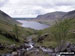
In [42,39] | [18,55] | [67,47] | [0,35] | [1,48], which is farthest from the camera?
[42,39]

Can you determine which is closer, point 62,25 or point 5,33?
point 62,25

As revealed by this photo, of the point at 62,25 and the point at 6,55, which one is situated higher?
the point at 62,25

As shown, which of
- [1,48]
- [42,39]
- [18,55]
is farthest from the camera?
[42,39]

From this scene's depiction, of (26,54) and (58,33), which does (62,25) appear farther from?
(26,54)

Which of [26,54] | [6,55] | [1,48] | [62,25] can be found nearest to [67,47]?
[62,25]

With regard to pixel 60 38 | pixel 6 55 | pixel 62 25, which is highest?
pixel 62 25

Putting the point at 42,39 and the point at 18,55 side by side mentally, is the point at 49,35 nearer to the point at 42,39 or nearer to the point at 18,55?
the point at 42,39

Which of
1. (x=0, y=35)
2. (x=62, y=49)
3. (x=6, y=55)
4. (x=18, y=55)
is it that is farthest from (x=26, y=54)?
(x=0, y=35)

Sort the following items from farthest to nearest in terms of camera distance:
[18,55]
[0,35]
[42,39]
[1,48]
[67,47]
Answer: [42,39], [0,35], [1,48], [67,47], [18,55]

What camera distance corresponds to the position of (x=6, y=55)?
381 feet

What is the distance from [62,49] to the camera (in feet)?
382

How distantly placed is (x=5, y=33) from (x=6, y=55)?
59752mm

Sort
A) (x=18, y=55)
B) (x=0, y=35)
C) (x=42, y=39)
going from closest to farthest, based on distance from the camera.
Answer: (x=18, y=55)
(x=0, y=35)
(x=42, y=39)

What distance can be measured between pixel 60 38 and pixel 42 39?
188 ft
